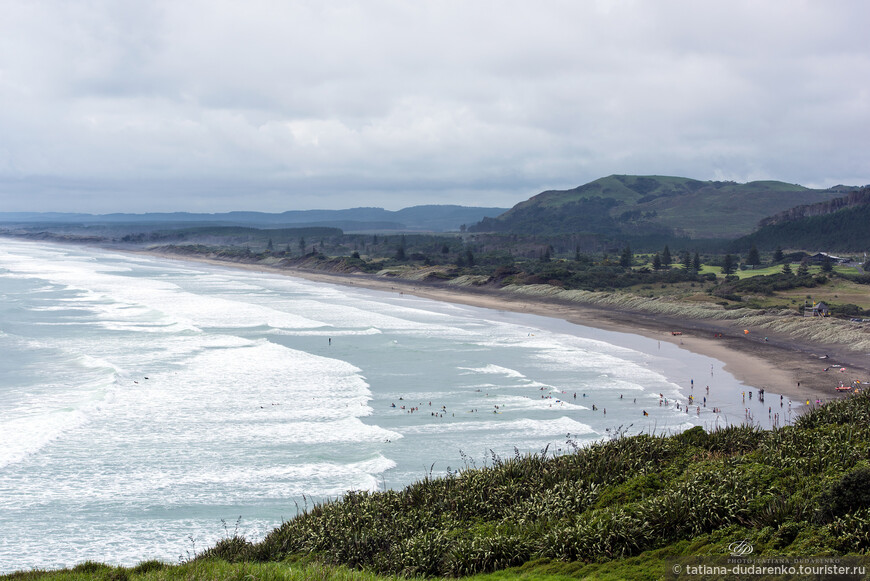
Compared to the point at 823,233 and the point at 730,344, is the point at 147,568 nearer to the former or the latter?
the point at 730,344

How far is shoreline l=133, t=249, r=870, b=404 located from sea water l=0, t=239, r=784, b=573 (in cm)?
242

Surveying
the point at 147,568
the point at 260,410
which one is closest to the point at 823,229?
the point at 260,410

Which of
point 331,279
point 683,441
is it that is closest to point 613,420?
point 683,441

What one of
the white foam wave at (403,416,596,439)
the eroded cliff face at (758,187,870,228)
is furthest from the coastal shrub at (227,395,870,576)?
the eroded cliff face at (758,187,870,228)

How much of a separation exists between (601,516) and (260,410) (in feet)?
65.7

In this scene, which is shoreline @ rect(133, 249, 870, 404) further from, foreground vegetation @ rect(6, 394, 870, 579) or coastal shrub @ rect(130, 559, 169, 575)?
coastal shrub @ rect(130, 559, 169, 575)

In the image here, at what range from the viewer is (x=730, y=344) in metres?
49.0

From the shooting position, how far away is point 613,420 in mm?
28156

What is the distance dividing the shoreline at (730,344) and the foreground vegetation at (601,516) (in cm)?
2030

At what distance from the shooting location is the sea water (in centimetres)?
1912

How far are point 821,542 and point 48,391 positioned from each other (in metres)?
32.0

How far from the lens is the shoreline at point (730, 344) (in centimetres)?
3606

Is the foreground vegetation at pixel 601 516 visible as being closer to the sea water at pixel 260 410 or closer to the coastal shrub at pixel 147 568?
the coastal shrub at pixel 147 568

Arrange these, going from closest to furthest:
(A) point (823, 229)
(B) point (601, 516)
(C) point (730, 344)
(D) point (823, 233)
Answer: (B) point (601, 516) < (C) point (730, 344) < (D) point (823, 233) < (A) point (823, 229)
